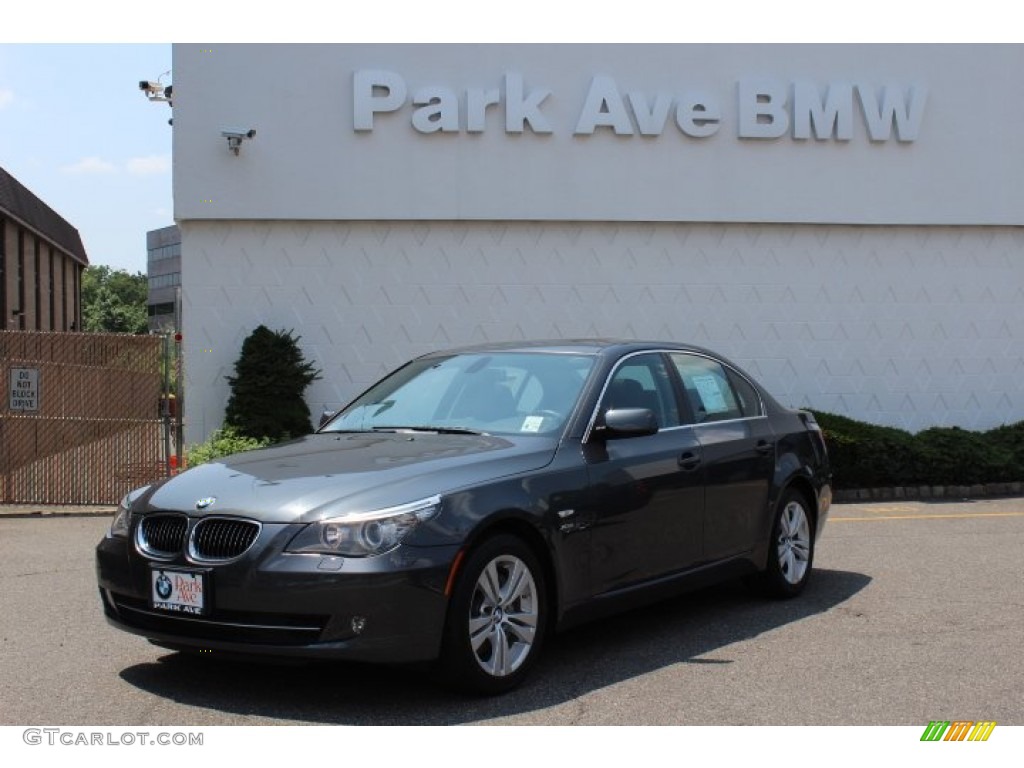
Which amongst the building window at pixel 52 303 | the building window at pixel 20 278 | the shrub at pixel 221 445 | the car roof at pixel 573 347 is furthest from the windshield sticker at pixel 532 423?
the building window at pixel 52 303

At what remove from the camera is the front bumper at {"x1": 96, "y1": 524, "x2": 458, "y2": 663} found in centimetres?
500

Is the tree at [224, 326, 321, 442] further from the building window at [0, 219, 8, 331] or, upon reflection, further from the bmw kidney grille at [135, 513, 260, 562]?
the building window at [0, 219, 8, 331]

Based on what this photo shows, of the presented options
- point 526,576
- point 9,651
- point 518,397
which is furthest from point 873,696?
point 9,651

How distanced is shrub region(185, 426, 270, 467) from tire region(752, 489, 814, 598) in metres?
7.26

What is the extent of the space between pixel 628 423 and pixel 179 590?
90.6 inches

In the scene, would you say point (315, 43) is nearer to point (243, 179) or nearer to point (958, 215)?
point (243, 179)

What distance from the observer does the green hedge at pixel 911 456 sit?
14.3m

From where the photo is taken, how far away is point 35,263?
1758 inches

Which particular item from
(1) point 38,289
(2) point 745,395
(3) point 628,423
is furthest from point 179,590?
(1) point 38,289

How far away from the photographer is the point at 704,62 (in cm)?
1616

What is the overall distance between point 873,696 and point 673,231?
11.1m

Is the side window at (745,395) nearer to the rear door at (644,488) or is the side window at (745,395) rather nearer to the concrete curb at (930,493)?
the rear door at (644,488)

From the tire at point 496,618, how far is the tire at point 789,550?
2.44 meters

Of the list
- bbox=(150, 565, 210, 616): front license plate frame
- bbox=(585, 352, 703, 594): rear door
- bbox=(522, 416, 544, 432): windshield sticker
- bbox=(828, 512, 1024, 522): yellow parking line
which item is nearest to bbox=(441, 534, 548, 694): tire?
bbox=(585, 352, 703, 594): rear door
